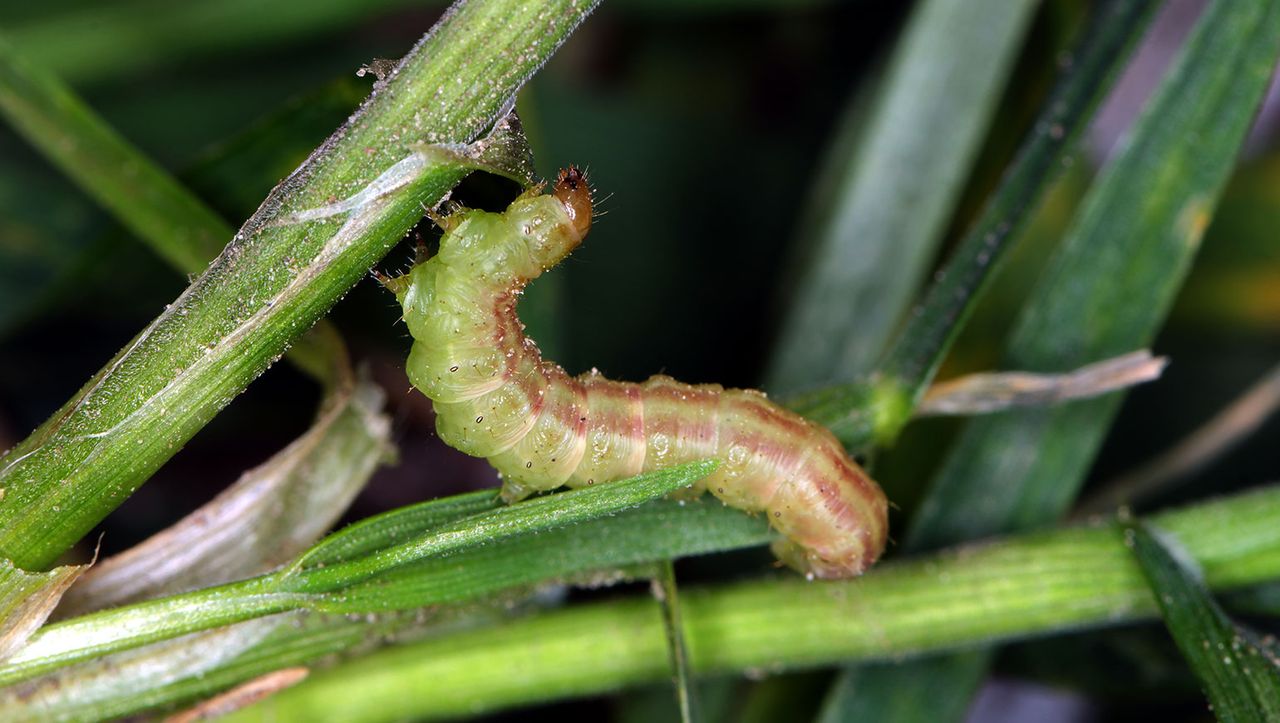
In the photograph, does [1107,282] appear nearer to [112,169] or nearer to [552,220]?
[552,220]

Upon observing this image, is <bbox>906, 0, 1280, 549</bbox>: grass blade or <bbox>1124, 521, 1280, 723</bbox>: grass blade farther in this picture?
<bbox>906, 0, 1280, 549</bbox>: grass blade

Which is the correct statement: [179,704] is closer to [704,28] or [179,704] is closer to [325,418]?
[325,418]

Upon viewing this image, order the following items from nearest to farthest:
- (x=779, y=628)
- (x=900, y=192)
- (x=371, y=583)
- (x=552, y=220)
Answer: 1. (x=371, y=583)
2. (x=552, y=220)
3. (x=779, y=628)
4. (x=900, y=192)

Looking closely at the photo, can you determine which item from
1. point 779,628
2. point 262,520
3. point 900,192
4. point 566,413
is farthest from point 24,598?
point 900,192

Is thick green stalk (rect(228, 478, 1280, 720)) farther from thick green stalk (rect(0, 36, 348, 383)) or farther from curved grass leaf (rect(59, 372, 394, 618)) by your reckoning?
thick green stalk (rect(0, 36, 348, 383))

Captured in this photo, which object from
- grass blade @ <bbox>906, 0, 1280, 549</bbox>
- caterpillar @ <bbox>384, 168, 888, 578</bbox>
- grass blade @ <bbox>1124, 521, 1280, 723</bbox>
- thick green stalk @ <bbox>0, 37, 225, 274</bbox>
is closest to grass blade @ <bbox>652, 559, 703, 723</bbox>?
caterpillar @ <bbox>384, 168, 888, 578</bbox>

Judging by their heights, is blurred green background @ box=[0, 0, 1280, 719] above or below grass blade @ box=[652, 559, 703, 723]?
above
